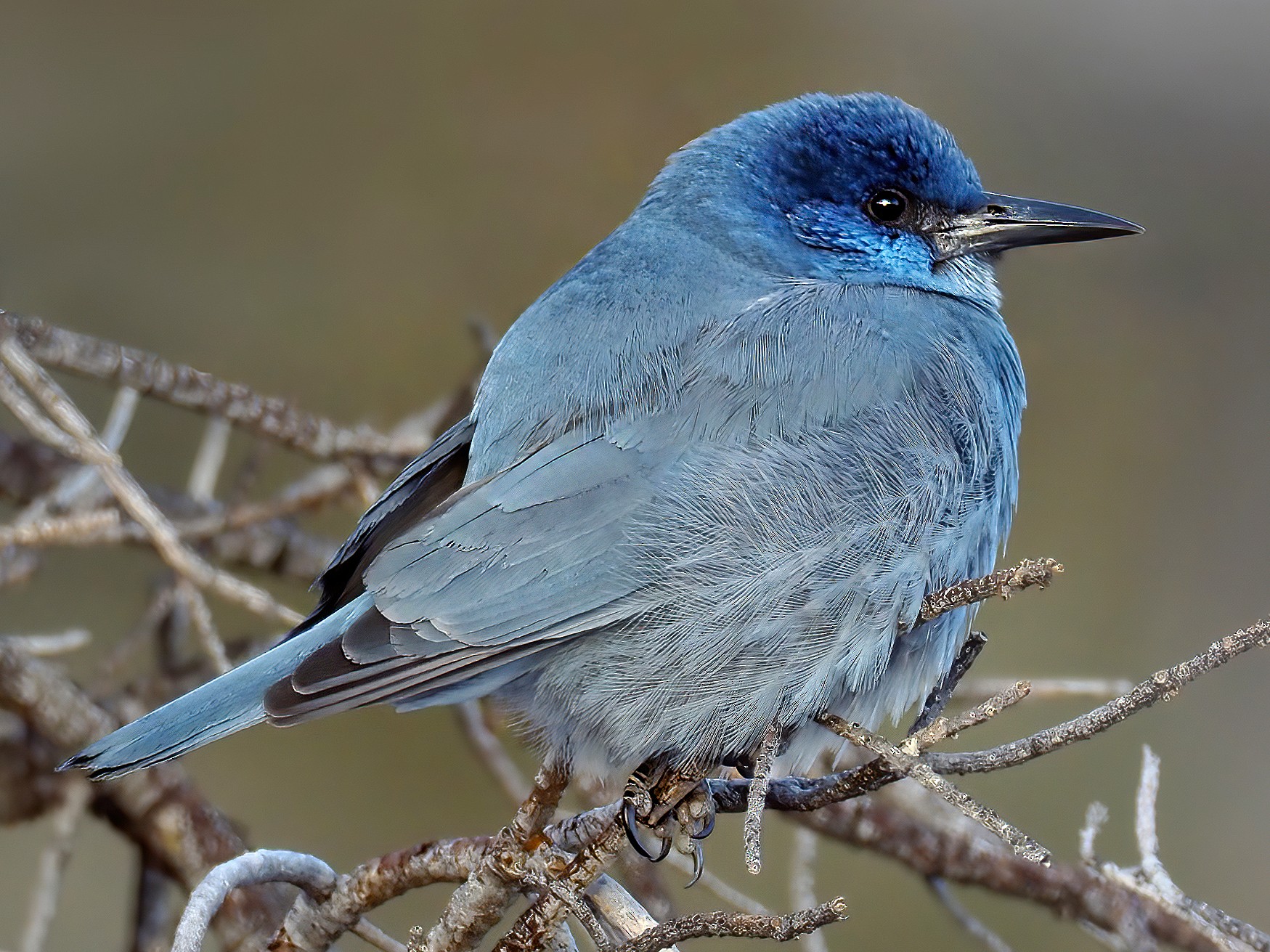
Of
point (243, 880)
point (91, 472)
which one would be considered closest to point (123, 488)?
point (91, 472)

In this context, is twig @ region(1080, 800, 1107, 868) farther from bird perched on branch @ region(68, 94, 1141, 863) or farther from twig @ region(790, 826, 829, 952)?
twig @ region(790, 826, 829, 952)

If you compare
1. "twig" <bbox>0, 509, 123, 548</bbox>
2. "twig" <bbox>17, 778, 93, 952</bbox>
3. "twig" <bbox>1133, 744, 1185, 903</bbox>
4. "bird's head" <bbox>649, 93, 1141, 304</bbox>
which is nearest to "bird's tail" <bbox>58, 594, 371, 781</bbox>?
"twig" <bbox>0, 509, 123, 548</bbox>

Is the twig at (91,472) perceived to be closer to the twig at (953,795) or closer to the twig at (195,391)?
A: the twig at (195,391)

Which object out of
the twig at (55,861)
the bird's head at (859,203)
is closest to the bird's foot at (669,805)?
the bird's head at (859,203)

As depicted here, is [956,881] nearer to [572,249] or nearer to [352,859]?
[352,859]

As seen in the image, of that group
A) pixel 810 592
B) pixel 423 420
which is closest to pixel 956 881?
pixel 810 592

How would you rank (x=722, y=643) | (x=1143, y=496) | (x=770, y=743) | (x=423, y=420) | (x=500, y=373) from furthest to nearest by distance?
(x=1143, y=496)
(x=423, y=420)
(x=500, y=373)
(x=722, y=643)
(x=770, y=743)

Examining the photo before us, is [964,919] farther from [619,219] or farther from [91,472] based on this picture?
[619,219]

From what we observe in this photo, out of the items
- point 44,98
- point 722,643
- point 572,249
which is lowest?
point 722,643
